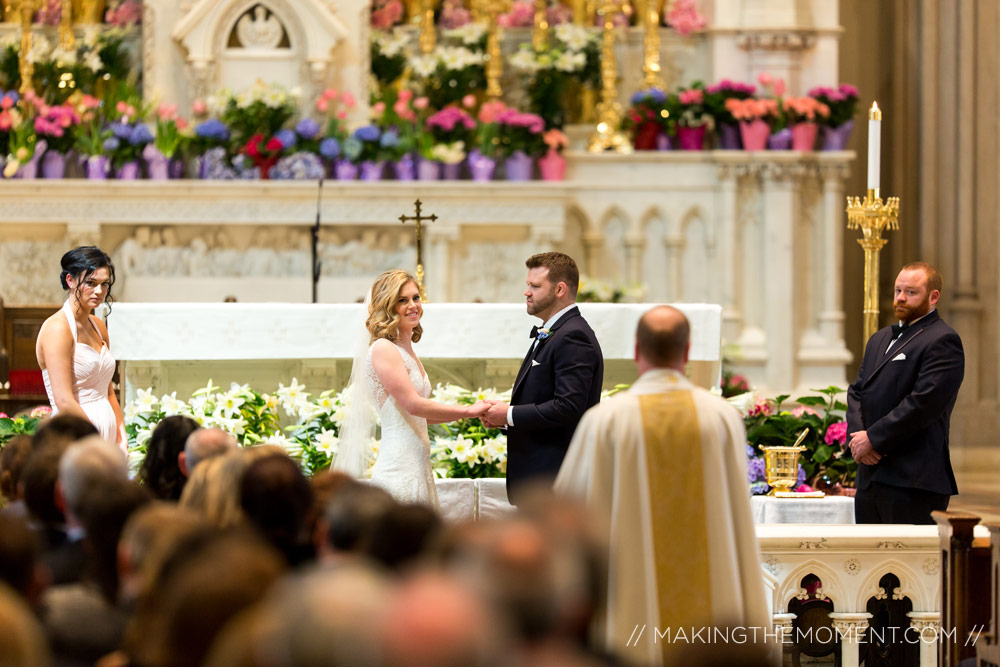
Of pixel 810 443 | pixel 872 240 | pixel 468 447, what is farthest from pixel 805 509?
pixel 468 447

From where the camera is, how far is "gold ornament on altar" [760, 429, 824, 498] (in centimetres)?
612

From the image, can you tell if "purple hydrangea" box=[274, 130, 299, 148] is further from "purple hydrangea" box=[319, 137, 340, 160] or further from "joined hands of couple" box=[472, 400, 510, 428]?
"joined hands of couple" box=[472, 400, 510, 428]

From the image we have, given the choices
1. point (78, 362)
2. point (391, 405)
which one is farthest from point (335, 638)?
point (78, 362)

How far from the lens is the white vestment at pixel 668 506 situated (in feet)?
12.2

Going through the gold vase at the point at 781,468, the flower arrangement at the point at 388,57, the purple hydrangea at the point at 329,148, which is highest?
the flower arrangement at the point at 388,57

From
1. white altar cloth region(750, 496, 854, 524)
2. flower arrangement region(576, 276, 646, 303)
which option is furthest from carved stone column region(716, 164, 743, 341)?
white altar cloth region(750, 496, 854, 524)

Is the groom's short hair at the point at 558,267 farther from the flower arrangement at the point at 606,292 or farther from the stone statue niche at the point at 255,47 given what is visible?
the stone statue niche at the point at 255,47

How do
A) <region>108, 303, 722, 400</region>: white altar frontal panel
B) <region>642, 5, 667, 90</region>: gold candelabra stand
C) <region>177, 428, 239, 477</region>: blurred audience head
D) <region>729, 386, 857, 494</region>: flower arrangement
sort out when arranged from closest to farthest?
<region>177, 428, 239, 477</region>: blurred audience head < <region>108, 303, 722, 400</region>: white altar frontal panel < <region>729, 386, 857, 494</region>: flower arrangement < <region>642, 5, 667, 90</region>: gold candelabra stand

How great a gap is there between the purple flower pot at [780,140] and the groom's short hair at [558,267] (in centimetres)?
511

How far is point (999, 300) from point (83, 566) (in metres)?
10.1

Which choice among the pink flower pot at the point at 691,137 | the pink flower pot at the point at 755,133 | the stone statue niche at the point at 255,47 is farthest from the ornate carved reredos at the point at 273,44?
the pink flower pot at the point at 755,133

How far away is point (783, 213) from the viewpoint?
385 inches

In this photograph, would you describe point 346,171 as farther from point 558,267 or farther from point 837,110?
point 558,267

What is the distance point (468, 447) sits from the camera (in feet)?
20.5
